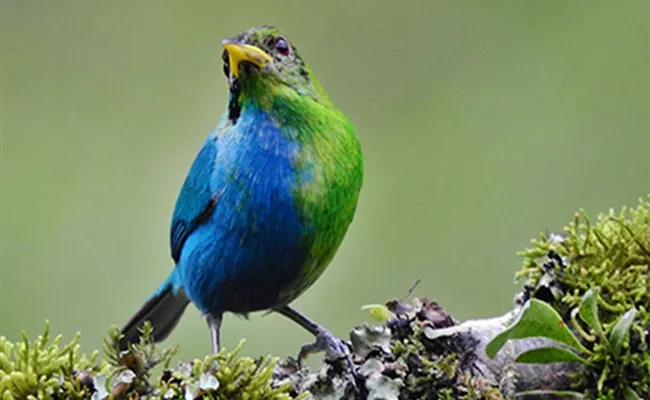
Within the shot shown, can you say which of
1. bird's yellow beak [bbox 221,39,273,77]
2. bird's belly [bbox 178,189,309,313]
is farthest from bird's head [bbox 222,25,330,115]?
bird's belly [bbox 178,189,309,313]

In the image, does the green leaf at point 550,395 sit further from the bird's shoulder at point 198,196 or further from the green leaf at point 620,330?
the bird's shoulder at point 198,196

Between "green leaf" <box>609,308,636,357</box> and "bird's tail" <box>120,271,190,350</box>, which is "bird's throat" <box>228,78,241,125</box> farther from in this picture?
"green leaf" <box>609,308,636,357</box>

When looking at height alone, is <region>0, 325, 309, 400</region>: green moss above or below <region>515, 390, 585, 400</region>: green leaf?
below

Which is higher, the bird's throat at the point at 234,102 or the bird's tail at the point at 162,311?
the bird's throat at the point at 234,102

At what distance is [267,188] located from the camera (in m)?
3.46

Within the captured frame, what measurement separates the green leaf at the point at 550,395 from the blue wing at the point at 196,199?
155 cm

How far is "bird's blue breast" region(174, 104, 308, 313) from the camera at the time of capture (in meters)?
3.46

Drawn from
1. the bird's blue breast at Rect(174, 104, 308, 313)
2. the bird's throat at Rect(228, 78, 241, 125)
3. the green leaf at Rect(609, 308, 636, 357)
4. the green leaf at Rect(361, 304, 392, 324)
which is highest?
the bird's throat at Rect(228, 78, 241, 125)

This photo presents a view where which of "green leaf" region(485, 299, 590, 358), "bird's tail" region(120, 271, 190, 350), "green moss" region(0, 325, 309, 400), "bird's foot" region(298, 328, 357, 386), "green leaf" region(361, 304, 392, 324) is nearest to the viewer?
"green moss" region(0, 325, 309, 400)

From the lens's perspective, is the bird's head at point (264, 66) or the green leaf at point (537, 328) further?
the bird's head at point (264, 66)

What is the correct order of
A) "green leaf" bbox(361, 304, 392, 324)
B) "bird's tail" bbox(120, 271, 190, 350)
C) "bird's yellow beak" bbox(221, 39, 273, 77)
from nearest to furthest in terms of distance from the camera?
"green leaf" bbox(361, 304, 392, 324) < "bird's yellow beak" bbox(221, 39, 273, 77) < "bird's tail" bbox(120, 271, 190, 350)

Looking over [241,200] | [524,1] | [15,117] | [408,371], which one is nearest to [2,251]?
[15,117]

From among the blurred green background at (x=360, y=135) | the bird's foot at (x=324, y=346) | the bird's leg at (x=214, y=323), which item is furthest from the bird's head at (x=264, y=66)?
the blurred green background at (x=360, y=135)

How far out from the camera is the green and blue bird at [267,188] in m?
3.46
